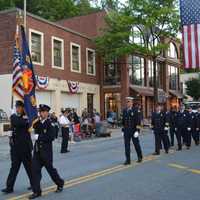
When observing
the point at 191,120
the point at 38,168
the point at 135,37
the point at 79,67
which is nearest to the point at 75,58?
the point at 79,67

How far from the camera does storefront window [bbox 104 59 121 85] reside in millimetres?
43725

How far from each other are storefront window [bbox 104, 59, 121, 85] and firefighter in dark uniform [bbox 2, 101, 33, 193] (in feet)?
113

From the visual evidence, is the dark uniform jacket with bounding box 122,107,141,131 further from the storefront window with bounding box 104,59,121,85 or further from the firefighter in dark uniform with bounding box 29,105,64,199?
the storefront window with bounding box 104,59,121,85

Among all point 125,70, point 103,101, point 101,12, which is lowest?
point 103,101

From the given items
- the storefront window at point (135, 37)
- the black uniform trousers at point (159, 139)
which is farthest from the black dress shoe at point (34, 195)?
the storefront window at point (135, 37)

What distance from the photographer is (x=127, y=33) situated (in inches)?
1521

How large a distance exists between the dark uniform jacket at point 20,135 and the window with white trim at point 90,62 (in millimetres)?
32328

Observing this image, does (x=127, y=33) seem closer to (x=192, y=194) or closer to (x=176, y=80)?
(x=176, y=80)

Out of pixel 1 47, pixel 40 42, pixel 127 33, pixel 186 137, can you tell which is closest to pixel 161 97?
pixel 127 33

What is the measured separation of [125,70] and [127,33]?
533 cm

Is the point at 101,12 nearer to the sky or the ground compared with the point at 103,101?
nearer to the sky

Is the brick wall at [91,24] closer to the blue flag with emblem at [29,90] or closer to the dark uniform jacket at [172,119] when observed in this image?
the dark uniform jacket at [172,119]

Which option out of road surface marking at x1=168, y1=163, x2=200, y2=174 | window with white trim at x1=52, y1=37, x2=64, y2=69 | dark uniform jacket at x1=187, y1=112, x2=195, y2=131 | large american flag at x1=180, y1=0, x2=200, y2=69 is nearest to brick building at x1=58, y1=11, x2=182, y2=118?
window with white trim at x1=52, y1=37, x2=64, y2=69

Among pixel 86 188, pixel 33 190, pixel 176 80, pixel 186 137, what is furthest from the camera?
pixel 176 80
